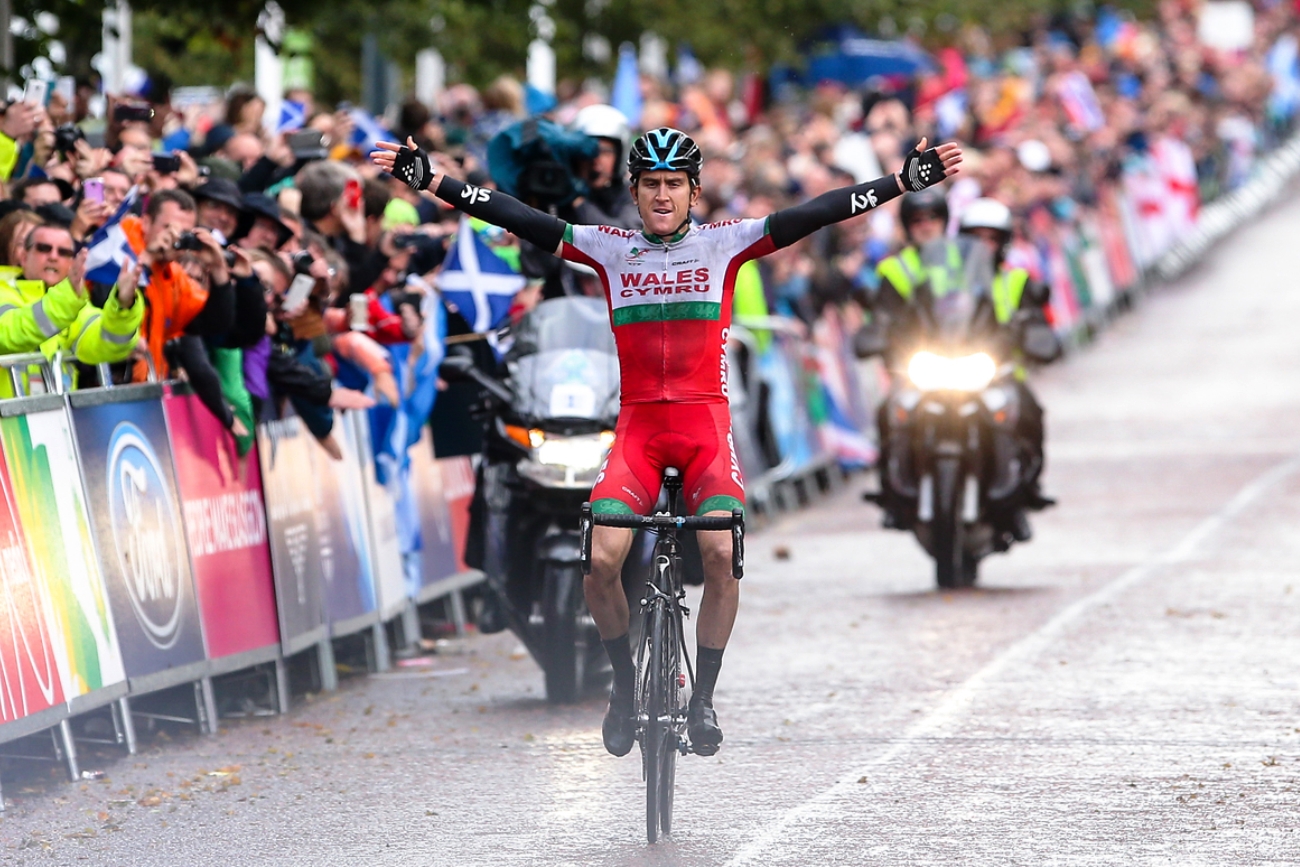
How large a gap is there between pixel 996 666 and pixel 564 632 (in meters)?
2.05

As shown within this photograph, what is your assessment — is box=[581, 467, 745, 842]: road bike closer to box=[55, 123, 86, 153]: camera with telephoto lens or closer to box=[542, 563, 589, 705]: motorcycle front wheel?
box=[542, 563, 589, 705]: motorcycle front wheel

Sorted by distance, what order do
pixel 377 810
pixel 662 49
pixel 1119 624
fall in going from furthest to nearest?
1. pixel 662 49
2. pixel 1119 624
3. pixel 377 810

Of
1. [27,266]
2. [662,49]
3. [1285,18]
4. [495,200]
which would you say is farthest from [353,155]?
[1285,18]

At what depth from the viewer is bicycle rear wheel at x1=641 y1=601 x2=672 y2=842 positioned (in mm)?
8156

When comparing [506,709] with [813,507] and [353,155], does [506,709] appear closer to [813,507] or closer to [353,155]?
[353,155]

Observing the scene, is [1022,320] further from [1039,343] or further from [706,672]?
[706,672]

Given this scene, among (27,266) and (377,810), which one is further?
(27,266)

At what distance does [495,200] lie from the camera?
8.87 meters

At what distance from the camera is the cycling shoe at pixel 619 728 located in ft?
28.1

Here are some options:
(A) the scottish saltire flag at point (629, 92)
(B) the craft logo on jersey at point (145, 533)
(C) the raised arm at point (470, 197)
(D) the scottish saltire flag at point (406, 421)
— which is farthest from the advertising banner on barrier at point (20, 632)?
(A) the scottish saltire flag at point (629, 92)

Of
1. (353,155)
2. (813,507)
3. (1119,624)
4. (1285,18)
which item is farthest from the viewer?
(1285,18)

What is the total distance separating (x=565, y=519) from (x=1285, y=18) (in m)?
50.0

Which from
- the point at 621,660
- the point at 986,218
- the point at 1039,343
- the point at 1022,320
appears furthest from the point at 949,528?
the point at 621,660

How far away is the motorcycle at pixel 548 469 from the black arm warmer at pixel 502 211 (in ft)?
6.40
